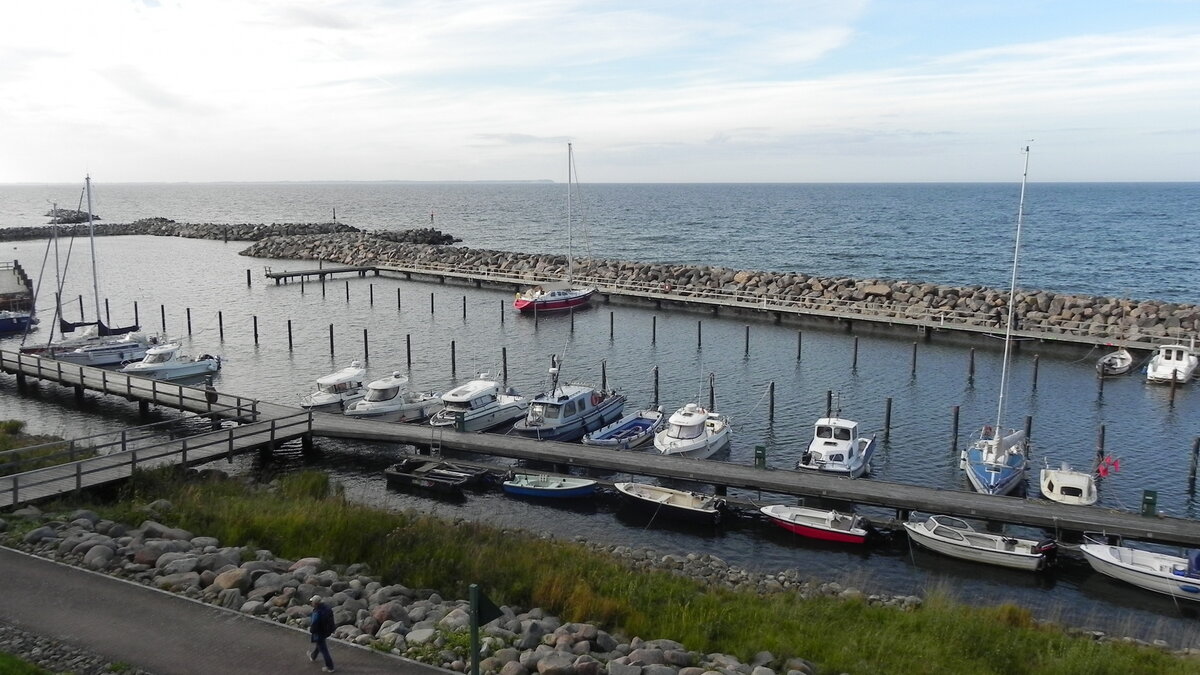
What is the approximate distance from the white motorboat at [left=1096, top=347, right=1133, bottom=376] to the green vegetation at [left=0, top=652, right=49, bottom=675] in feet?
151

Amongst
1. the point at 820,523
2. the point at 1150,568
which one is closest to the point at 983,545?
the point at 1150,568

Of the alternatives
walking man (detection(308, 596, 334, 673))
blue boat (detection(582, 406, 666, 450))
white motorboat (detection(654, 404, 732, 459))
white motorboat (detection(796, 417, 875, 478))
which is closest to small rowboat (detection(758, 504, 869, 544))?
white motorboat (detection(796, 417, 875, 478))

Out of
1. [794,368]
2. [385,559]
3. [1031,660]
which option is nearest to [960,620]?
[1031,660]

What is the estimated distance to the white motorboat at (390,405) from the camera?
35562mm

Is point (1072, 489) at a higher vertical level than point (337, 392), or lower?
lower

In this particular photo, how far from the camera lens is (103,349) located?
46406mm

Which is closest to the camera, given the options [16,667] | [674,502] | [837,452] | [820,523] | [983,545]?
[16,667]

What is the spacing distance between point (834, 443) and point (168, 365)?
32799 millimetres

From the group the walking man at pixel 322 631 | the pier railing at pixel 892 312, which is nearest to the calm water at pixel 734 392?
the pier railing at pixel 892 312

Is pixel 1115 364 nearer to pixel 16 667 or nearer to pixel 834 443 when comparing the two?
pixel 834 443

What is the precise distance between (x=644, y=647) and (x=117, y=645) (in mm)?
7810

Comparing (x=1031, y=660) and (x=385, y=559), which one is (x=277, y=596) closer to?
(x=385, y=559)

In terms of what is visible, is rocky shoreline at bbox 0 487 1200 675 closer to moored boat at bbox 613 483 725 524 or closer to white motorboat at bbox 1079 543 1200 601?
white motorboat at bbox 1079 543 1200 601

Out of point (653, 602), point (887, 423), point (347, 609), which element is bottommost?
point (887, 423)
